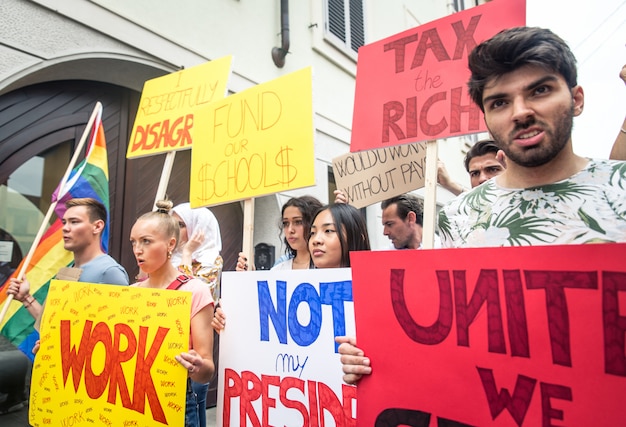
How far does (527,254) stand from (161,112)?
98.3 inches

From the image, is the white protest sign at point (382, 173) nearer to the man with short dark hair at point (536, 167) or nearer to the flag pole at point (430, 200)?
the flag pole at point (430, 200)

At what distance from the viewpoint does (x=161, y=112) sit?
2691mm

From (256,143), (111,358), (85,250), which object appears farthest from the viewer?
(85,250)

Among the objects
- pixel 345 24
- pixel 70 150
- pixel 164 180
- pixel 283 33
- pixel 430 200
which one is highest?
pixel 345 24

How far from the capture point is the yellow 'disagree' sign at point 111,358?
1.38 m

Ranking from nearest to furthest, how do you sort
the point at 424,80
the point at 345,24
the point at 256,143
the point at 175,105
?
1. the point at 424,80
2. the point at 256,143
3. the point at 175,105
4. the point at 345,24

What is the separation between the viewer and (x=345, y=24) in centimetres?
580

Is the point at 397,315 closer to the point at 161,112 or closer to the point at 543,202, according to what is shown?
the point at 543,202

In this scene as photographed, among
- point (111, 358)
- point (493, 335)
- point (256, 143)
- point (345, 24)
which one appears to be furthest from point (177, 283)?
point (345, 24)

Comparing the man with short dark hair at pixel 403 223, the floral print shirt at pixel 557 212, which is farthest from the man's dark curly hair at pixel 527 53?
A: the man with short dark hair at pixel 403 223

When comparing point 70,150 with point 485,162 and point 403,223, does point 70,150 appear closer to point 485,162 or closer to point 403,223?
point 403,223

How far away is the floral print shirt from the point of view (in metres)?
0.88

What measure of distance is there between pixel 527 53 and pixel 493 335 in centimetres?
70

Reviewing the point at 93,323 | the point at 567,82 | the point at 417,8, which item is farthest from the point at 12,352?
the point at 417,8
